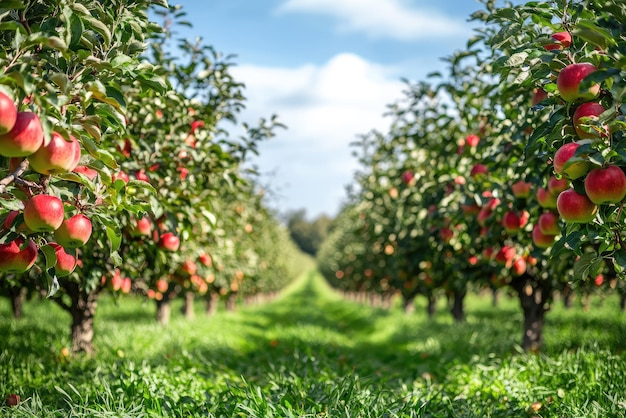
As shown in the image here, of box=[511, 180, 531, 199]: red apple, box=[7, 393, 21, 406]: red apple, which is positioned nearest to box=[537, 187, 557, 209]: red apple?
box=[511, 180, 531, 199]: red apple

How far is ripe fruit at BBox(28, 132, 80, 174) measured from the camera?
226 centimetres

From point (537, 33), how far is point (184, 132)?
306 cm

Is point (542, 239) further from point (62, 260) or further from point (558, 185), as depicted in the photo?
point (62, 260)

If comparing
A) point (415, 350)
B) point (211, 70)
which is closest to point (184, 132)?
point (211, 70)

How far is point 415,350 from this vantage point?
28.7 ft

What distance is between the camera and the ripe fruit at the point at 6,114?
1995 millimetres

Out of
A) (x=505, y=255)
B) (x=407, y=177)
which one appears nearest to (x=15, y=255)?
(x=505, y=255)

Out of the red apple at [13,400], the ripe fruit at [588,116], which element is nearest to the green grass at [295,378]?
the red apple at [13,400]

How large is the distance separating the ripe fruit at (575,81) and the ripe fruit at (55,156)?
2285 mm

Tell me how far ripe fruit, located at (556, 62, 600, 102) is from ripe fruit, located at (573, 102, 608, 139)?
0.16 feet

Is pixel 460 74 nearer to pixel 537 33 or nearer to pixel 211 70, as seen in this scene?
pixel 211 70

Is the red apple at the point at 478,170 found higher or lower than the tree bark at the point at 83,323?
higher

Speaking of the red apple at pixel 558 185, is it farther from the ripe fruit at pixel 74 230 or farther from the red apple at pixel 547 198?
the ripe fruit at pixel 74 230

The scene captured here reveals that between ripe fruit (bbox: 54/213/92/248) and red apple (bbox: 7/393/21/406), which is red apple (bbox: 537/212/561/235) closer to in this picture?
ripe fruit (bbox: 54/213/92/248)
